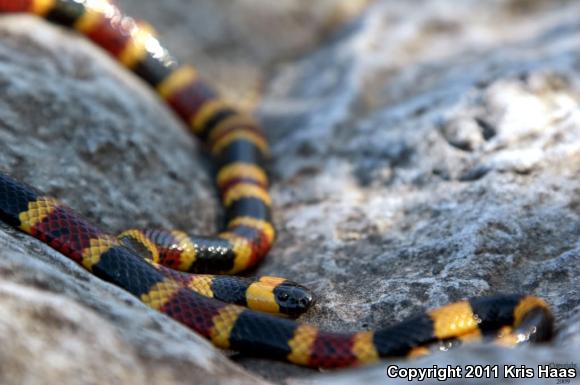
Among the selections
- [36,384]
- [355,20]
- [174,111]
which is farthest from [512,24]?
[36,384]

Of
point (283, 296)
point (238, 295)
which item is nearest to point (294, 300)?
point (283, 296)

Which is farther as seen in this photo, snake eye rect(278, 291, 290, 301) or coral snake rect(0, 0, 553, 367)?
snake eye rect(278, 291, 290, 301)

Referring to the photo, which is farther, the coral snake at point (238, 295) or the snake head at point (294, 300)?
the snake head at point (294, 300)

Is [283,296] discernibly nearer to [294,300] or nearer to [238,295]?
[294,300]

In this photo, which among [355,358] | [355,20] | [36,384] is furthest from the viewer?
[355,20]

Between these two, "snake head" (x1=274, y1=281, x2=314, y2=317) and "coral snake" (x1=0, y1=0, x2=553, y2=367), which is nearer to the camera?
"coral snake" (x1=0, y1=0, x2=553, y2=367)

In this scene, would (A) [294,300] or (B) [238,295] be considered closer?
(A) [294,300]

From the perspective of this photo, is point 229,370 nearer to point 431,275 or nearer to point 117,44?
point 431,275

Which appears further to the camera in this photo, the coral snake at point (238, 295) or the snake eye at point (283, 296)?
the snake eye at point (283, 296)
